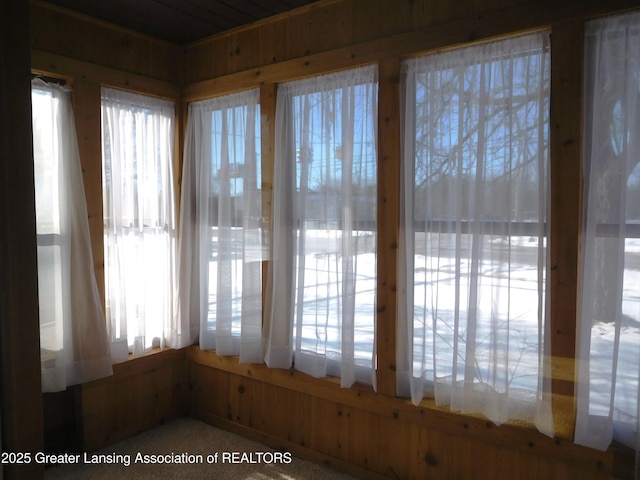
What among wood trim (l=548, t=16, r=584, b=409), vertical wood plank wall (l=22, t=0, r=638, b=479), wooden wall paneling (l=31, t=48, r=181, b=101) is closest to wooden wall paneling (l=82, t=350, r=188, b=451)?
vertical wood plank wall (l=22, t=0, r=638, b=479)

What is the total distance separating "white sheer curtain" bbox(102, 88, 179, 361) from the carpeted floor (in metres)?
0.59

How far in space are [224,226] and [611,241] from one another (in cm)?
222

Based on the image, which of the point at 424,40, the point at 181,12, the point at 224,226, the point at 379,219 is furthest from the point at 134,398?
the point at 424,40

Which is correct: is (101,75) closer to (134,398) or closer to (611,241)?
(134,398)

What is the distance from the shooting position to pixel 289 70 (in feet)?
9.53

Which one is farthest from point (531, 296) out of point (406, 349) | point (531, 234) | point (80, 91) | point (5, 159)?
point (80, 91)

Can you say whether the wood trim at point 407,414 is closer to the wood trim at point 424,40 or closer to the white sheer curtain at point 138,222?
the white sheer curtain at point 138,222

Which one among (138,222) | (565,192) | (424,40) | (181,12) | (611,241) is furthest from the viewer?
(138,222)

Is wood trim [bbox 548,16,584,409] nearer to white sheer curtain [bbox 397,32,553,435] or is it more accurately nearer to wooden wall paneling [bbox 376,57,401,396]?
white sheer curtain [bbox 397,32,553,435]

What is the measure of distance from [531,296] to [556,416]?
535mm

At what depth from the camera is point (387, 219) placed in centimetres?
257

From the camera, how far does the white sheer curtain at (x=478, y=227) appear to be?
216cm

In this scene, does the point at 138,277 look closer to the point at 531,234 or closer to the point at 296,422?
the point at 296,422

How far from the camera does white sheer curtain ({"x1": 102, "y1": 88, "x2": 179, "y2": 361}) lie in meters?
3.10
